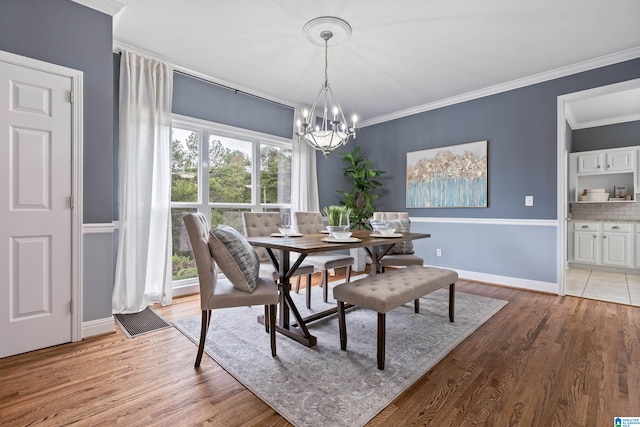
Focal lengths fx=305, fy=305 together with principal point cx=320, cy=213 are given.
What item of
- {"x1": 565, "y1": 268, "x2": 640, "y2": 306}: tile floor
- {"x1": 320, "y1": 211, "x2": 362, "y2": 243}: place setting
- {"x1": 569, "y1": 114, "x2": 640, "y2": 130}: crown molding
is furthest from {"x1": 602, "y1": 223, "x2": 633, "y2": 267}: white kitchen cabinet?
{"x1": 320, "y1": 211, "x2": 362, "y2": 243}: place setting

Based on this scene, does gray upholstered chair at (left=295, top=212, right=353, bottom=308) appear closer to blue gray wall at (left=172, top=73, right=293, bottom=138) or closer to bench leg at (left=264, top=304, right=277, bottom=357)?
bench leg at (left=264, top=304, right=277, bottom=357)

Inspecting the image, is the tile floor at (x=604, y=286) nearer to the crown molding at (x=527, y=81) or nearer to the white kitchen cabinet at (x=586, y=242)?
the white kitchen cabinet at (x=586, y=242)

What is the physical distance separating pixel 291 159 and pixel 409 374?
3.50 m

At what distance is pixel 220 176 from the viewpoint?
3.91 m

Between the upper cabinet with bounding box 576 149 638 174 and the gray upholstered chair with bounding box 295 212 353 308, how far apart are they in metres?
4.86

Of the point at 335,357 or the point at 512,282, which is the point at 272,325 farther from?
the point at 512,282

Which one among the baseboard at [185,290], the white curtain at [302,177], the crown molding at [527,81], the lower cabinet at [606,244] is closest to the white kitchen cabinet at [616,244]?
the lower cabinet at [606,244]

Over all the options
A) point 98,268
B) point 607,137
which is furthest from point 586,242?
point 98,268

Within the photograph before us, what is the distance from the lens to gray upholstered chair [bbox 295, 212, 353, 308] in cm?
309

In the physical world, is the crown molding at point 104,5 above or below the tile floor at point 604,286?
above

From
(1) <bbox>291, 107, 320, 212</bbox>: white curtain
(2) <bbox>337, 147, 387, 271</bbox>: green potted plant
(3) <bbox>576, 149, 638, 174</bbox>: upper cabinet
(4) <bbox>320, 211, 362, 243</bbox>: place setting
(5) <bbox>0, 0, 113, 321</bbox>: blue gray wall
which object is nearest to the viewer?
(5) <bbox>0, 0, 113, 321</bbox>: blue gray wall

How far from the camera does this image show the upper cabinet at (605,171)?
4.90 m

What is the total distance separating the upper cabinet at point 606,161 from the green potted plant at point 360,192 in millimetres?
3535

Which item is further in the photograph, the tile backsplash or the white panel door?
the tile backsplash
